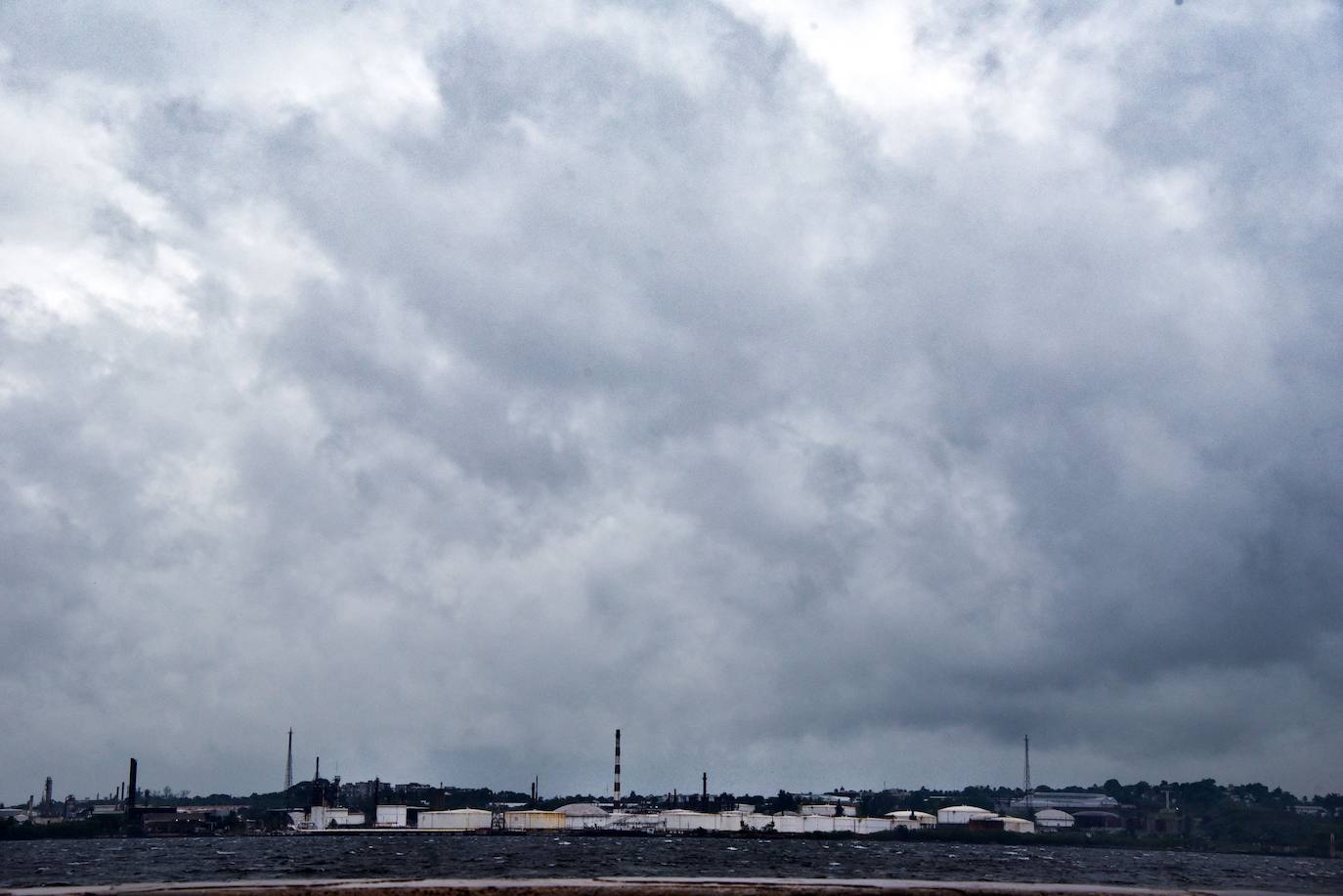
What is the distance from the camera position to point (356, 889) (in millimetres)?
51344

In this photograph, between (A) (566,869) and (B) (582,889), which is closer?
(B) (582,889)

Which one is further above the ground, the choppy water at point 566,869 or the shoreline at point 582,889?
the shoreline at point 582,889

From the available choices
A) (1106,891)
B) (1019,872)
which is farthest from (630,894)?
(1019,872)

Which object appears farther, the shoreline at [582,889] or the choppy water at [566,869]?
the choppy water at [566,869]

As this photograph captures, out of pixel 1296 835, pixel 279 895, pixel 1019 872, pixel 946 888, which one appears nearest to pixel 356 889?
pixel 279 895

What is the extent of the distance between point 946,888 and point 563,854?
256ft

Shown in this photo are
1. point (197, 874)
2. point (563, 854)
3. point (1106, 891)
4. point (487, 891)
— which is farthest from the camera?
point (563, 854)

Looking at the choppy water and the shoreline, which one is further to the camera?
the choppy water

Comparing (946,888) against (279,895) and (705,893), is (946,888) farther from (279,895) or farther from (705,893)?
(279,895)

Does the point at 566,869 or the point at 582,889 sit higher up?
the point at 582,889

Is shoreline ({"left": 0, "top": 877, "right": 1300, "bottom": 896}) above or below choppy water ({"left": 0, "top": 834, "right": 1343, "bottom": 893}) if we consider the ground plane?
above

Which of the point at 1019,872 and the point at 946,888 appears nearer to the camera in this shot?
the point at 946,888

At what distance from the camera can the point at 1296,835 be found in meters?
198

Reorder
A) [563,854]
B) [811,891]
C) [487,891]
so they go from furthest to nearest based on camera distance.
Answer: [563,854] → [811,891] → [487,891]
